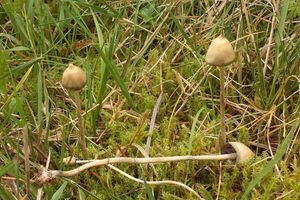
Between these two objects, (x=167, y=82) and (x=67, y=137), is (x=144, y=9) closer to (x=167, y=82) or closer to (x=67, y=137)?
(x=167, y=82)

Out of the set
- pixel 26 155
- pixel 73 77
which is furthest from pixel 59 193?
pixel 73 77

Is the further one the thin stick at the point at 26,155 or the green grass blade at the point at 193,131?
the green grass blade at the point at 193,131

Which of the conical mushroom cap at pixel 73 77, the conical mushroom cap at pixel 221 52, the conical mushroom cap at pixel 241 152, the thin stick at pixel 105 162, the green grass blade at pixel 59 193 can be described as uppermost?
the conical mushroom cap at pixel 221 52

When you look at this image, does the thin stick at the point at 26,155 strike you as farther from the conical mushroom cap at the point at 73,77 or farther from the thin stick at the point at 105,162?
the conical mushroom cap at the point at 73,77

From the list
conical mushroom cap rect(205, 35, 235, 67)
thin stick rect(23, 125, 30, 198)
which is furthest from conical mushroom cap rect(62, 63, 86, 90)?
conical mushroom cap rect(205, 35, 235, 67)

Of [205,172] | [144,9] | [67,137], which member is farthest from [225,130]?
[144,9]

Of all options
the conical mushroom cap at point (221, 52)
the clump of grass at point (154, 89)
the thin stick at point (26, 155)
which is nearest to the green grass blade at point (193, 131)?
the clump of grass at point (154, 89)

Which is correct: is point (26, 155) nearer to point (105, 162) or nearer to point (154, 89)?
point (105, 162)

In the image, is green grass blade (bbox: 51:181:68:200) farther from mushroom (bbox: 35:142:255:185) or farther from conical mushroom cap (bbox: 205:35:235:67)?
conical mushroom cap (bbox: 205:35:235:67)
